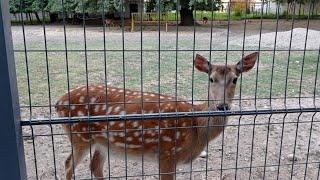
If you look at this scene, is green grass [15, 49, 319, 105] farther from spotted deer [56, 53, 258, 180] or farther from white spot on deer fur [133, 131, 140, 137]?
white spot on deer fur [133, 131, 140, 137]

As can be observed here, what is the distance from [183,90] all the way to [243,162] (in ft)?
10.0

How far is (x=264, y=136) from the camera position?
604cm

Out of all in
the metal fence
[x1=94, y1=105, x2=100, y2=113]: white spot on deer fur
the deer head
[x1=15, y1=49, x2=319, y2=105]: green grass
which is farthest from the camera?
[x1=15, y1=49, x2=319, y2=105]: green grass

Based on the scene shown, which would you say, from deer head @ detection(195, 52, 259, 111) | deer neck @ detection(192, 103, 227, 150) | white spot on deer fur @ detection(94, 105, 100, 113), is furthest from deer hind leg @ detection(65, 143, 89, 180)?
deer head @ detection(195, 52, 259, 111)

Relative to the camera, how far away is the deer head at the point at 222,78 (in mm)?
3891

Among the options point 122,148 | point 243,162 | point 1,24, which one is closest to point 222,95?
point 122,148

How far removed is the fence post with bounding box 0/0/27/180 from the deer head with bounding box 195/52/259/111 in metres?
1.76

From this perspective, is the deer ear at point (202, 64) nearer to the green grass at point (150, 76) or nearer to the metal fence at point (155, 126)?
the metal fence at point (155, 126)

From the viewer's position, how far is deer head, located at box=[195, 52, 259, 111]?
389 centimetres

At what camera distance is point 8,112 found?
2.61 metres

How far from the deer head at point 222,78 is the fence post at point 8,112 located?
1762 millimetres

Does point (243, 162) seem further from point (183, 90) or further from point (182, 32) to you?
point (182, 32)

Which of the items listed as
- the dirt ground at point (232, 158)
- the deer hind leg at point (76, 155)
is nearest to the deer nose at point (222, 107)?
the dirt ground at point (232, 158)

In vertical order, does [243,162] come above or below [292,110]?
below
